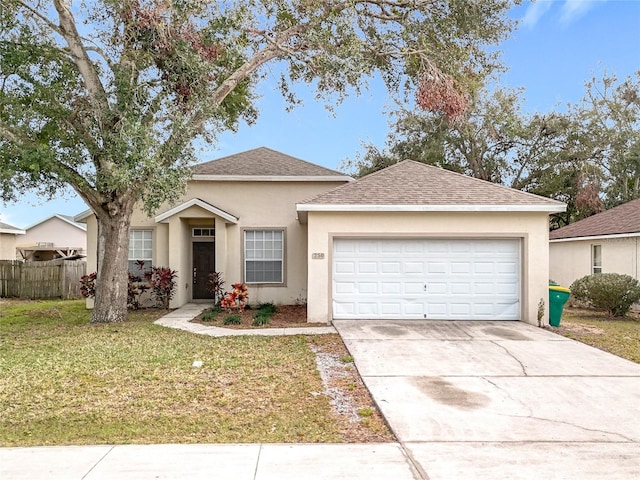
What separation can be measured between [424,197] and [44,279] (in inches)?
655

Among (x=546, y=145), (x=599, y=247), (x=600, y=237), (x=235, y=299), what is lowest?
(x=235, y=299)

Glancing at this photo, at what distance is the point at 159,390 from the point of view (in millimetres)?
6430

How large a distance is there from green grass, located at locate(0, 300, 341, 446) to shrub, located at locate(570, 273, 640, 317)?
9.73 meters

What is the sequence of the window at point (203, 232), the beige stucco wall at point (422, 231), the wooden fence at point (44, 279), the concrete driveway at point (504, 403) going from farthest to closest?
1. the wooden fence at point (44, 279)
2. the window at point (203, 232)
3. the beige stucco wall at point (422, 231)
4. the concrete driveway at point (504, 403)

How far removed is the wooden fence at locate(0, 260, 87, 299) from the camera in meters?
20.1

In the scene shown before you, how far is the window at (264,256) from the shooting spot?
627 inches

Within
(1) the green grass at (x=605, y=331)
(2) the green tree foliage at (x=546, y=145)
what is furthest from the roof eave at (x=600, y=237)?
(2) the green tree foliage at (x=546, y=145)

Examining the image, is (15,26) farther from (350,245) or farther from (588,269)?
(588,269)

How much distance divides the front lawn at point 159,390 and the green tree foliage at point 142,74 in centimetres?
358

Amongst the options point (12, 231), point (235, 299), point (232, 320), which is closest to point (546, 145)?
point (235, 299)

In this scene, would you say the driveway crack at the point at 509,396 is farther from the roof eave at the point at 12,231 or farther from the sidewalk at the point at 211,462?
the roof eave at the point at 12,231

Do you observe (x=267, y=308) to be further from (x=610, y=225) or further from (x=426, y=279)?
(x=610, y=225)

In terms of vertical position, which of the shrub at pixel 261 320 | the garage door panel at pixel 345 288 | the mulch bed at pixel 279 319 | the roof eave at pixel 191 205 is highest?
the roof eave at pixel 191 205

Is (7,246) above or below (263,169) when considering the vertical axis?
below
